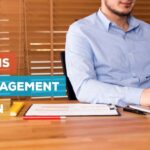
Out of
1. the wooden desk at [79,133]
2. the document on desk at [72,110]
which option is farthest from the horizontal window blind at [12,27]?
the wooden desk at [79,133]

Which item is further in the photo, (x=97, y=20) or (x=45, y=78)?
(x=97, y=20)

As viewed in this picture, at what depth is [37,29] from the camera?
3.28m

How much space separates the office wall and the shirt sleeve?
5.49 ft

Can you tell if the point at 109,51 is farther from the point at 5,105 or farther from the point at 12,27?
the point at 12,27

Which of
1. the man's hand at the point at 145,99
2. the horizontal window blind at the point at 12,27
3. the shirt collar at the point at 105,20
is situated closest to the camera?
the man's hand at the point at 145,99

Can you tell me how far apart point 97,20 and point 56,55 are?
1685 millimetres

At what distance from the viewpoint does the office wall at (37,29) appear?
10.5 ft

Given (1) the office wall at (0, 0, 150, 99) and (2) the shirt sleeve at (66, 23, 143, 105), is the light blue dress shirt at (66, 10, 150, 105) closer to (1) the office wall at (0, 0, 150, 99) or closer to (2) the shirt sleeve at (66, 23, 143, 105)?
(2) the shirt sleeve at (66, 23, 143, 105)

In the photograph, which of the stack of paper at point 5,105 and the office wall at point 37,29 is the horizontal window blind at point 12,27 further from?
the stack of paper at point 5,105

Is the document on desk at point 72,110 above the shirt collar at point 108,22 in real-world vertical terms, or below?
below

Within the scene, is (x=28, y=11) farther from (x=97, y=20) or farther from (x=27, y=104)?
(x=27, y=104)

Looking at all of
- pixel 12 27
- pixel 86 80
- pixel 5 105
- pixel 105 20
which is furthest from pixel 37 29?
pixel 5 105

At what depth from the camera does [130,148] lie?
816 millimetres

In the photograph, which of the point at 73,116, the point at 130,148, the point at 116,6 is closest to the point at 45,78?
the point at 73,116
